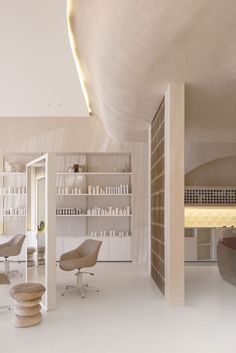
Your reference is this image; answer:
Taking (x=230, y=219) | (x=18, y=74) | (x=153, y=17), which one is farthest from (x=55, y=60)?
(x=230, y=219)

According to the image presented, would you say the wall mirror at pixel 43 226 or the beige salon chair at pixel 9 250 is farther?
the beige salon chair at pixel 9 250

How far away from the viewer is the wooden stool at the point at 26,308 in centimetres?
493

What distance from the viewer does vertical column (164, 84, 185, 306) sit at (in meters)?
5.77

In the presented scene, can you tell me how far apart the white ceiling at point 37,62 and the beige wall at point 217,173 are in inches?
142

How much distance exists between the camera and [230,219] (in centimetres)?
1119

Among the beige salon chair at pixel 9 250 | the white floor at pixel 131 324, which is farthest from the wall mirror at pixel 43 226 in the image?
the beige salon chair at pixel 9 250

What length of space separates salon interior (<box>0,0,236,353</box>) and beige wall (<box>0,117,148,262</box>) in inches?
1.1

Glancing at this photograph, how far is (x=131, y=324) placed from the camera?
16.5 ft

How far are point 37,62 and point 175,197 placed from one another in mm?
3140

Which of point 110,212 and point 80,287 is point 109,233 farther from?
point 80,287

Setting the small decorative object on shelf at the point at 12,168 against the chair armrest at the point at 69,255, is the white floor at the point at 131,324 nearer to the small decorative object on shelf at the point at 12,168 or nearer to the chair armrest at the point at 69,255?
the chair armrest at the point at 69,255

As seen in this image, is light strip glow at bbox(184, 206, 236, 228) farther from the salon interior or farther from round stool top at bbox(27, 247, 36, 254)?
round stool top at bbox(27, 247, 36, 254)

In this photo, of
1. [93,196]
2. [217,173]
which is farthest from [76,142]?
[217,173]

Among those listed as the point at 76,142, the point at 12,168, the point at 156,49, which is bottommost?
the point at 12,168
